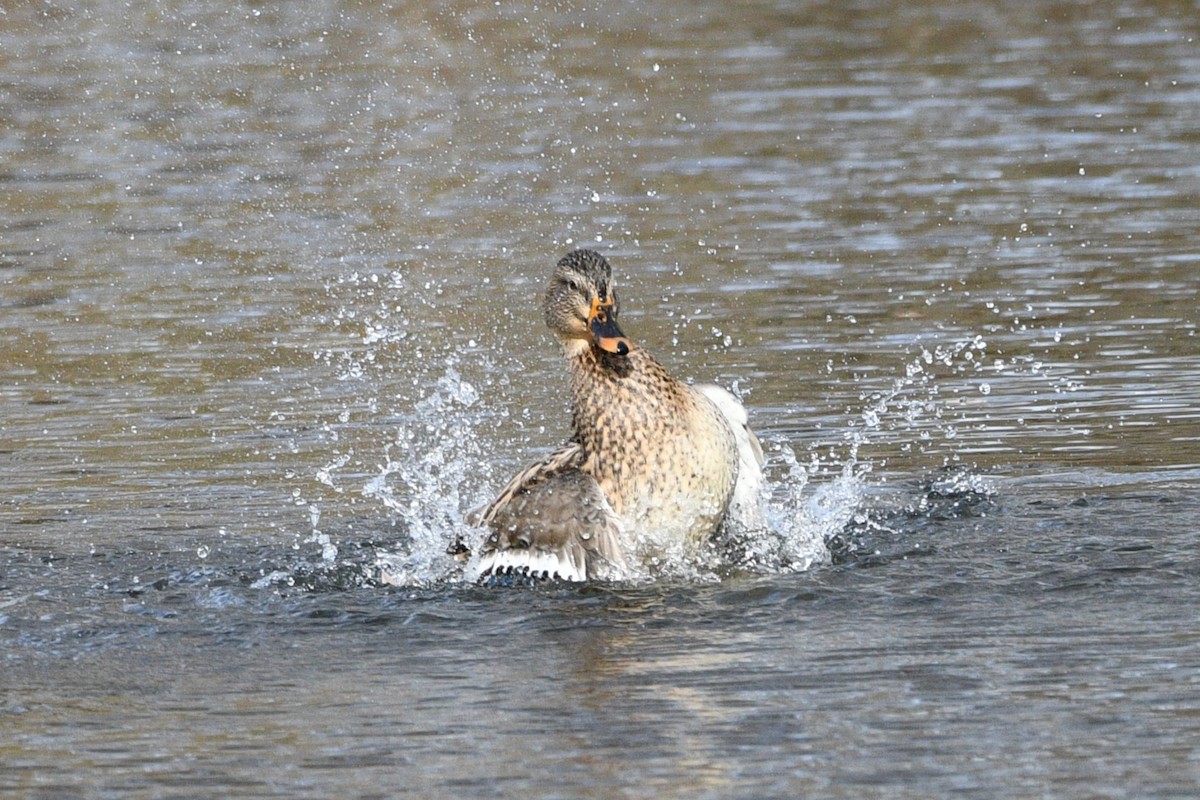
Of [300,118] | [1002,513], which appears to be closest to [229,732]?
[1002,513]

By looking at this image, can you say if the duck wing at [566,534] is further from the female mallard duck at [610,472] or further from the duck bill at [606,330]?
the duck bill at [606,330]

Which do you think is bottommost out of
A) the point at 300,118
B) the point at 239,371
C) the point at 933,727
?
the point at 933,727

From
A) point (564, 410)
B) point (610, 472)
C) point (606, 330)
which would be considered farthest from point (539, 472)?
point (564, 410)

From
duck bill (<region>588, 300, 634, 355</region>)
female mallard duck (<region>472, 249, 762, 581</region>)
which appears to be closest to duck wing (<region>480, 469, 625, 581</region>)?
female mallard duck (<region>472, 249, 762, 581</region>)

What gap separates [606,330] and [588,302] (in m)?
0.14

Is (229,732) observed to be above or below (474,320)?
below

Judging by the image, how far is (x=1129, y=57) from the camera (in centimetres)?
2111

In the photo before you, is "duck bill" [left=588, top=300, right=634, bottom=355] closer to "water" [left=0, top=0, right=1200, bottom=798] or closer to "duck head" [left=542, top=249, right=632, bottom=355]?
"duck head" [left=542, top=249, right=632, bottom=355]

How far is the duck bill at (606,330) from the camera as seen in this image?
7812mm

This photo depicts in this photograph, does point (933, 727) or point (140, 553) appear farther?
point (140, 553)

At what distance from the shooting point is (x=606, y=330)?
7.92 metres

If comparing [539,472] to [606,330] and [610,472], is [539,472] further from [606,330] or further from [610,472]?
[606,330]

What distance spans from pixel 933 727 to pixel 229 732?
6.96 ft

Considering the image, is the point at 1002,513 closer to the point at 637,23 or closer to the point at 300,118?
the point at 300,118
